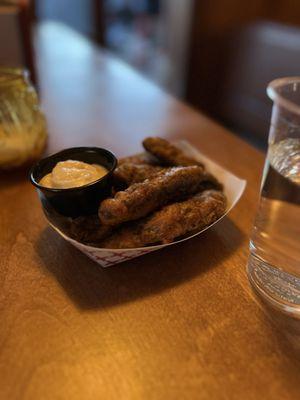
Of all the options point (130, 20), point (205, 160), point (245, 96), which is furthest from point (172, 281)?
point (130, 20)

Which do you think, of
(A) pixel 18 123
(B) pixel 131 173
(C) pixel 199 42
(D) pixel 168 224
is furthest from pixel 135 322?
(C) pixel 199 42

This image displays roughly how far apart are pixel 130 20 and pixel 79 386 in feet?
10.8

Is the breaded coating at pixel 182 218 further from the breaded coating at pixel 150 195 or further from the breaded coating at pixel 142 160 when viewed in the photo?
the breaded coating at pixel 142 160

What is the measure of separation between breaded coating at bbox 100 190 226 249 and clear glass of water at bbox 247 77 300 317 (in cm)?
7

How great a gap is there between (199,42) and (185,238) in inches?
81.6

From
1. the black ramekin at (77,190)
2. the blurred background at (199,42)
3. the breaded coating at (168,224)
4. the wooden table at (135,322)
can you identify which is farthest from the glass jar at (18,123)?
the blurred background at (199,42)

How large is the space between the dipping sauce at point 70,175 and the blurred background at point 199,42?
93 cm

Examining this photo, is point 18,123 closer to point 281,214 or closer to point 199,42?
point 281,214

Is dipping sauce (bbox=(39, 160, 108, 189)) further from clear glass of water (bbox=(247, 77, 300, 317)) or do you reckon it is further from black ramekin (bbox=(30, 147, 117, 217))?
clear glass of water (bbox=(247, 77, 300, 317))

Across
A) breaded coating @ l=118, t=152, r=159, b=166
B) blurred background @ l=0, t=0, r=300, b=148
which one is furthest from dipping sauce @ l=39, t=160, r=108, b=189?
blurred background @ l=0, t=0, r=300, b=148

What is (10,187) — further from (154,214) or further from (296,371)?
(296,371)

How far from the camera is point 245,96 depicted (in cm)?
205

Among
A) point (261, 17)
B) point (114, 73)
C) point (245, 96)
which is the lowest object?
point (245, 96)

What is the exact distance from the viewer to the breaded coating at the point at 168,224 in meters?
0.51
